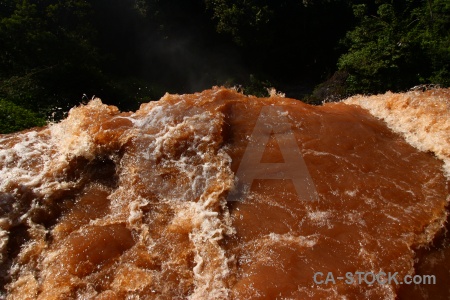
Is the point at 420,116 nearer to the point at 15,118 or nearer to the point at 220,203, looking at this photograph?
the point at 220,203

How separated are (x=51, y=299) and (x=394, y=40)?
10.7 meters

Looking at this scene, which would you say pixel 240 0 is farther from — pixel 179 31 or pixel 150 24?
pixel 150 24

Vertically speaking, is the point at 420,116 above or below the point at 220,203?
above

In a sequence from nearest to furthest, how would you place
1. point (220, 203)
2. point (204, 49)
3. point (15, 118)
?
point (220, 203)
point (15, 118)
point (204, 49)

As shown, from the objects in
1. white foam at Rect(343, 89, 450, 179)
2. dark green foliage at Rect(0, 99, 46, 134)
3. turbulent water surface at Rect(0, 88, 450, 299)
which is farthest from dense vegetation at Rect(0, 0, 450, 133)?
turbulent water surface at Rect(0, 88, 450, 299)

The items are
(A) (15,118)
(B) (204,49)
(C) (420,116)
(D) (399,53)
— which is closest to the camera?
(C) (420,116)

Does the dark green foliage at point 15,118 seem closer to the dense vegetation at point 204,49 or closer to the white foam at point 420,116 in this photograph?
the dense vegetation at point 204,49

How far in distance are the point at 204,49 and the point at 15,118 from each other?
6949mm

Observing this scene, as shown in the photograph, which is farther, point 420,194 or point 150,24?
point 150,24

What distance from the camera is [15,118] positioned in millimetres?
8531

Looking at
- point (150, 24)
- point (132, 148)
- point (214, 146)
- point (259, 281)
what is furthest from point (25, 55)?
point (259, 281)

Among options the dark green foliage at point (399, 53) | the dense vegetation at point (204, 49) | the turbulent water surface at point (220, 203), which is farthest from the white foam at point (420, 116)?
the dense vegetation at point (204, 49)

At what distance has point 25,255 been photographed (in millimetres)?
4242

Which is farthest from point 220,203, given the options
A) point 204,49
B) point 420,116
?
point 204,49
